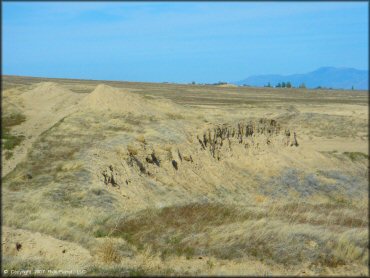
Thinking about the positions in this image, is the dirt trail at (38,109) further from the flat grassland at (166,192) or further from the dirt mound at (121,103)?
the dirt mound at (121,103)

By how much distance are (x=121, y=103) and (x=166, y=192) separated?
1032cm

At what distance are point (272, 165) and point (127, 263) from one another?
20035mm

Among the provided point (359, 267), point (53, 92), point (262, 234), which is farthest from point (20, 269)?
point (53, 92)

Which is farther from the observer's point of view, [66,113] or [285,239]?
[66,113]

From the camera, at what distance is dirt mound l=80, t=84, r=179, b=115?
29.9 meters

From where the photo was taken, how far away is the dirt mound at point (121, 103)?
29850 millimetres

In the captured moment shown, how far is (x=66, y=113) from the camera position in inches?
1224

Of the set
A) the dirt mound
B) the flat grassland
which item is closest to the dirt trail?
the flat grassland

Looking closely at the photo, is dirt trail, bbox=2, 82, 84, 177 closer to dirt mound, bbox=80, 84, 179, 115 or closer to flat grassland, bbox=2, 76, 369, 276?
flat grassland, bbox=2, 76, 369, 276

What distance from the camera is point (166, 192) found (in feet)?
71.4

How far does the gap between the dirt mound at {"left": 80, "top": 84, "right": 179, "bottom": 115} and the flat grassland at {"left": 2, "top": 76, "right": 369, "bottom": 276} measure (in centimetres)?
10

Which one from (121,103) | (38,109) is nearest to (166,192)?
(121,103)

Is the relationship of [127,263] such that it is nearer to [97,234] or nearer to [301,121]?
[97,234]

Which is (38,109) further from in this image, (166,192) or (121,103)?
(166,192)
